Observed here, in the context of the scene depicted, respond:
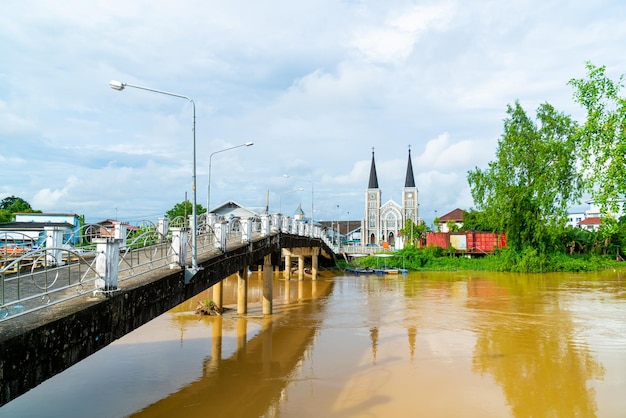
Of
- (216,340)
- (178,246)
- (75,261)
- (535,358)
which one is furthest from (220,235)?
(535,358)

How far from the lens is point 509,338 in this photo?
18266 millimetres

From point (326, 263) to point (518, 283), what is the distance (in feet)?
67.0

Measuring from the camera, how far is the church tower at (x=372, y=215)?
94562 millimetres

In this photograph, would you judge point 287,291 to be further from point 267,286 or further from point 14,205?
point 14,205

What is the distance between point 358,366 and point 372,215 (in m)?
82.8

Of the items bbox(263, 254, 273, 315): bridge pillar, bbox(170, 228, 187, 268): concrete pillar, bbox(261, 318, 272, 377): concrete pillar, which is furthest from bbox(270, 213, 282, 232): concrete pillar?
bbox(170, 228, 187, 268): concrete pillar

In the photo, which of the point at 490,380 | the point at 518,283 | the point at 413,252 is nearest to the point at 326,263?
the point at 413,252

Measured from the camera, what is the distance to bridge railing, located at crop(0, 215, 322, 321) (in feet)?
23.7

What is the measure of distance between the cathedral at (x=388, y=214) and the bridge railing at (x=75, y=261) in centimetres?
7576

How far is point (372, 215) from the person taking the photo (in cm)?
9656

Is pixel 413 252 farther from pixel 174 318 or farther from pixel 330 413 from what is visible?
pixel 330 413

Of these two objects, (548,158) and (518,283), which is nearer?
(518,283)

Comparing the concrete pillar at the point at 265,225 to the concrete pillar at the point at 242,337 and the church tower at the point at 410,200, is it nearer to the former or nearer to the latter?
the concrete pillar at the point at 242,337

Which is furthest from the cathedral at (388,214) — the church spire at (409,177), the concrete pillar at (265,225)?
the concrete pillar at (265,225)
